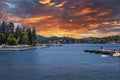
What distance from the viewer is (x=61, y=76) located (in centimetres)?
6169

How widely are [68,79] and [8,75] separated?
45.8 ft

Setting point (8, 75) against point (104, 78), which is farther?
point (8, 75)

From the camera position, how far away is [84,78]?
58.5 m

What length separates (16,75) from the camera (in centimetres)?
6366

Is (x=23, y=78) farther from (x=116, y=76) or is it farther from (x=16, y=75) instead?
(x=116, y=76)

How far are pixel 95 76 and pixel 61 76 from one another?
275 inches

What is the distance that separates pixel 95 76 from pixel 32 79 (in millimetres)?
12795

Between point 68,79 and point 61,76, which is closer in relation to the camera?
point 68,79

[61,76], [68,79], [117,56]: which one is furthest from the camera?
[117,56]

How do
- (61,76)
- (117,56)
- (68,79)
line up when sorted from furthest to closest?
(117,56)
(61,76)
(68,79)

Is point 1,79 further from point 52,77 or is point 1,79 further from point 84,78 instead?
point 84,78

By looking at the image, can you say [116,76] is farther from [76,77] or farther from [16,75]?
[16,75]

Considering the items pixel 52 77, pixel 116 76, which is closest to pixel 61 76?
pixel 52 77

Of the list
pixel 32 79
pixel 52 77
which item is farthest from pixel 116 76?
pixel 32 79
